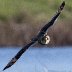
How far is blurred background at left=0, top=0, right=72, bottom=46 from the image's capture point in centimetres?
2134

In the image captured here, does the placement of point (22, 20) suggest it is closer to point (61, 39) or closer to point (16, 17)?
point (16, 17)

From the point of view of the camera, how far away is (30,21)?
77.0ft

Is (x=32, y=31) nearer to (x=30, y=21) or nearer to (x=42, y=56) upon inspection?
(x=30, y=21)

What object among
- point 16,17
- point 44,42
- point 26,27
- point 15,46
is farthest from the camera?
point 16,17

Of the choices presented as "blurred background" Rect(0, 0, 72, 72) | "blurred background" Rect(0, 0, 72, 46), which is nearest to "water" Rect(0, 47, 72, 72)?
"blurred background" Rect(0, 0, 72, 72)

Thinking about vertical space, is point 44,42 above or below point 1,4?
above

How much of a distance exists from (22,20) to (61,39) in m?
2.91

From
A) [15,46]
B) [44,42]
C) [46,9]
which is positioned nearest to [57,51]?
[15,46]

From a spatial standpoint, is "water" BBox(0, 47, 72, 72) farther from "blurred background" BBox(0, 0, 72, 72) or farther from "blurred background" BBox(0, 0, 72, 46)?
"blurred background" BBox(0, 0, 72, 46)

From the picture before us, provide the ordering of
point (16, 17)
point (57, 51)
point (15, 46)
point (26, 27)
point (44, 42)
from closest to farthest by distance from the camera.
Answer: point (44, 42)
point (57, 51)
point (15, 46)
point (26, 27)
point (16, 17)

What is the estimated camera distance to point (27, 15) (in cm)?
2431

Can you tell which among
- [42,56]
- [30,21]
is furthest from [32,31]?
[42,56]

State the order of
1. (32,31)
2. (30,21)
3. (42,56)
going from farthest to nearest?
(30,21) → (32,31) → (42,56)

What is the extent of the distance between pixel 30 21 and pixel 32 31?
1712 mm
